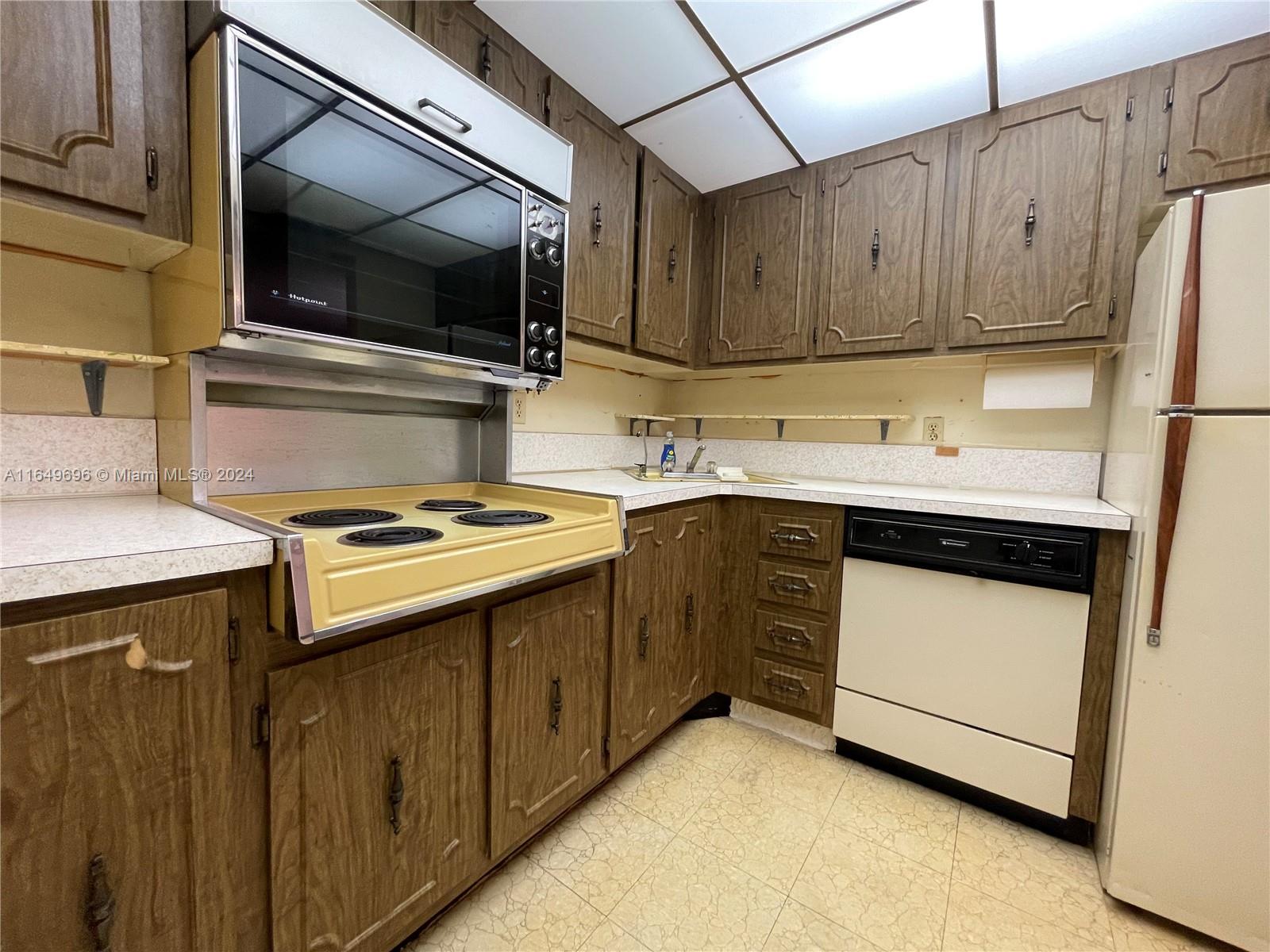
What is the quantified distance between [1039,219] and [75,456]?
2.59 metres

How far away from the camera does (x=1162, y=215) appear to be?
1.49m

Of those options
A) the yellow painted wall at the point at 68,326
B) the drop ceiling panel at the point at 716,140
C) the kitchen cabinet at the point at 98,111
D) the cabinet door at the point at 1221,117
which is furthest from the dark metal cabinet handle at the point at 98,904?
the cabinet door at the point at 1221,117

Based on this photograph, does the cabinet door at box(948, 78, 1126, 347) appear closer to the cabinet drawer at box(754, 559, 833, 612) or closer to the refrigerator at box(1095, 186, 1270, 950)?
the refrigerator at box(1095, 186, 1270, 950)

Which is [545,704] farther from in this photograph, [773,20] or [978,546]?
[773,20]

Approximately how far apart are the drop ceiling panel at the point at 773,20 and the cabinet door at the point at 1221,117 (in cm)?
89

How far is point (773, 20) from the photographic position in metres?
1.34

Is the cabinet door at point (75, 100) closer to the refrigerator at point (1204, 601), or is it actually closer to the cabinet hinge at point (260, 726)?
the cabinet hinge at point (260, 726)

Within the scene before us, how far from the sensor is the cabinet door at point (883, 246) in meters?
1.81

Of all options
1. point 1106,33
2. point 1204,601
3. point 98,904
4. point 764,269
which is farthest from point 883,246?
point 98,904

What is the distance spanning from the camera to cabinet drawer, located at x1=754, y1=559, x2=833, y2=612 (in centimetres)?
177

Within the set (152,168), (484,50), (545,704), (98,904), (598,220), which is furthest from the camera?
(598,220)

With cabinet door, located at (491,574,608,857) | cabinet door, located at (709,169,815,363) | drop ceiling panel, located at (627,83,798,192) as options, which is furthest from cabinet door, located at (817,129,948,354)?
cabinet door, located at (491,574,608,857)

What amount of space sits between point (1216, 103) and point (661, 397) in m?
2.06

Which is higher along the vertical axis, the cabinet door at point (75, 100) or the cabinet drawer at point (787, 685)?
the cabinet door at point (75, 100)
